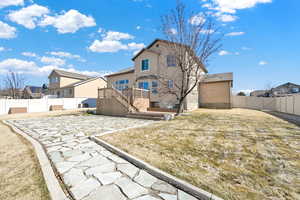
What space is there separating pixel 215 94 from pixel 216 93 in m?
0.17

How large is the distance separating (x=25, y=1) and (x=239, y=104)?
27.8m

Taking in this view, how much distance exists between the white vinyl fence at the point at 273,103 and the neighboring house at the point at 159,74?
31.1ft

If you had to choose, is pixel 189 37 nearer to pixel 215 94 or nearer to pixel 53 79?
pixel 215 94

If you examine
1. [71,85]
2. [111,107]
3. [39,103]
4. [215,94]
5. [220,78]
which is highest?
[220,78]

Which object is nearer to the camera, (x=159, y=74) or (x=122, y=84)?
(x=159, y=74)

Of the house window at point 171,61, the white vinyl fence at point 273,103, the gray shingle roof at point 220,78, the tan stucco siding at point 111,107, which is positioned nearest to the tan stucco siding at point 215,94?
the gray shingle roof at point 220,78

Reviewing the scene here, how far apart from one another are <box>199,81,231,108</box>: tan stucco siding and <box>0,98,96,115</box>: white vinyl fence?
20.7 metres

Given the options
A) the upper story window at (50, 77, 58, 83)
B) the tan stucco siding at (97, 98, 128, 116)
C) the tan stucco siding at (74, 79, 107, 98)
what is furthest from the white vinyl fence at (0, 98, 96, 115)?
the tan stucco siding at (97, 98, 128, 116)

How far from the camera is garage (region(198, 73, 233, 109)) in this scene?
54.4 feet

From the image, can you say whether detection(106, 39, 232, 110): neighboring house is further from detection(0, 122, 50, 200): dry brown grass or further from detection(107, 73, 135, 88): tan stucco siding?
detection(0, 122, 50, 200): dry brown grass

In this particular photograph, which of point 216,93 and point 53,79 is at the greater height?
point 53,79

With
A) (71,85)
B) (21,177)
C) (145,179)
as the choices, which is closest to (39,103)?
(71,85)

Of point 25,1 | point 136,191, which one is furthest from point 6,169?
point 25,1

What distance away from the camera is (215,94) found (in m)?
17.3
